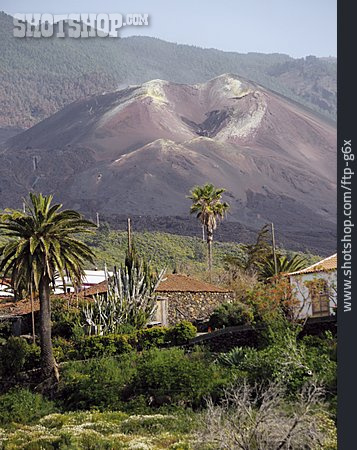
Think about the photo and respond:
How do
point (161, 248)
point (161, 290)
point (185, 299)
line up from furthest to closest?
point (161, 248) < point (185, 299) < point (161, 290)

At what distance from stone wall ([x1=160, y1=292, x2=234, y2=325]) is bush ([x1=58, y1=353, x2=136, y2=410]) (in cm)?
1194

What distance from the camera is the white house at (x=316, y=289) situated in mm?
42656

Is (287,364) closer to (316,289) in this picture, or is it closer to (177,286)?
(316,289)

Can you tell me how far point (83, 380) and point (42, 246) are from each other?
6.05m

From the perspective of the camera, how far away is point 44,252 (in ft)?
123

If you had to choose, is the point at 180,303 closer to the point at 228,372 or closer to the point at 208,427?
the point at 228,372

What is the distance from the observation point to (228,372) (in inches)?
1315

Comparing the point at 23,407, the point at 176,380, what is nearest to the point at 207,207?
the point at 23,407

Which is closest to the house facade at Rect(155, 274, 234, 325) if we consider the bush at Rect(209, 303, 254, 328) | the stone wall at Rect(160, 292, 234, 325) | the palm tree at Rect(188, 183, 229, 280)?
the stone wall at Rect(160, 292, 234, 325)

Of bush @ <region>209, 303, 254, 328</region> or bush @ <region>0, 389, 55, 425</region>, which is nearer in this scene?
bush @ <region>0, 389, 55, 425</region>

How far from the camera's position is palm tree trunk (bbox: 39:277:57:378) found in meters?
37.8

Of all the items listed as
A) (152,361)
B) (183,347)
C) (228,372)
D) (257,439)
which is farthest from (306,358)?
(257,439)

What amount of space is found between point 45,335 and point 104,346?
3.19 m

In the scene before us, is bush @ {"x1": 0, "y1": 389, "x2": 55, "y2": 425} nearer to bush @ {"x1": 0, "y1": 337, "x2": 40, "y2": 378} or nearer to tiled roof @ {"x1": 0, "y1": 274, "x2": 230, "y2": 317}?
bush @ {"x1": 0, "y1": 337, "x2": 40, "y2": 378}
